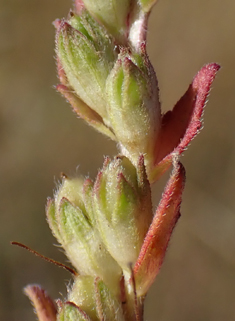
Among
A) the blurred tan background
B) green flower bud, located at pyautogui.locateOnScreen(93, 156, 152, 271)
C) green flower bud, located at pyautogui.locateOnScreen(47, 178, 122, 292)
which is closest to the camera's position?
green flower bud, located at pyautogui.locateOnScreen(93, 156, 152, 271)

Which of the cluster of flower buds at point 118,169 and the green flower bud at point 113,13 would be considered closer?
the cluster of flower buds at point 118,169

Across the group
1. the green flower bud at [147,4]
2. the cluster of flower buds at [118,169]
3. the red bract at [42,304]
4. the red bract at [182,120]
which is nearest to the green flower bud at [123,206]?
the cluster of flower buds at [118,169]

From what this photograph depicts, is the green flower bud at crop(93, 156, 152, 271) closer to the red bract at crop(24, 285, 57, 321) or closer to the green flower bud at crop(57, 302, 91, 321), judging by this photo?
the green flower bud at crop(57, 302, 91, 321)

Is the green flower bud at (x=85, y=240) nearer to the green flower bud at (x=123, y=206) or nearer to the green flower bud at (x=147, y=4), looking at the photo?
the green flower bud at (x=123, y=206)

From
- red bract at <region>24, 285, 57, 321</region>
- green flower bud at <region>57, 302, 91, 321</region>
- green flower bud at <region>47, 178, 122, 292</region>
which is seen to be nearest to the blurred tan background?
red bract at <region>24, 285, 57, 321</region>

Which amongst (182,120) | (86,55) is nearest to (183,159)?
(182,120)
